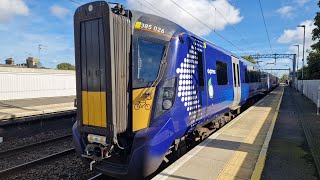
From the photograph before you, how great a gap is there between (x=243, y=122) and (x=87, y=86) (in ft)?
24.6

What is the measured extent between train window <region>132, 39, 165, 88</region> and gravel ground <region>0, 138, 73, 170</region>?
15.2 feet

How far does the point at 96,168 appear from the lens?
5258 millimetres

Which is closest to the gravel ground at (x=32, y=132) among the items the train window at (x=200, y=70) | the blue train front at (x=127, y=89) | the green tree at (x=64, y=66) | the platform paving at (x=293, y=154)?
the blue train front at (x=127, y=89)

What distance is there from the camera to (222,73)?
31.4ft

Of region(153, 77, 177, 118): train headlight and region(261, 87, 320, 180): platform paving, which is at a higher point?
region(153, 77, 177, 118): train headlight

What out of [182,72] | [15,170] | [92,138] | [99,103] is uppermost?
[182,72]

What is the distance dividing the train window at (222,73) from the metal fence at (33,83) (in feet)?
77.0

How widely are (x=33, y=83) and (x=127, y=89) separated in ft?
92.3

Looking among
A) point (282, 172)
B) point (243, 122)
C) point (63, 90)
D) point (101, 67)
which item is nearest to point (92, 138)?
point (101, 67)

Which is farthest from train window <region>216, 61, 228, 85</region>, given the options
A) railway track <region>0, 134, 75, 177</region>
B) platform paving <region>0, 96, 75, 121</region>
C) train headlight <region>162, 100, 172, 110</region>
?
platform paving <region>0, 96, 75, 121</region>

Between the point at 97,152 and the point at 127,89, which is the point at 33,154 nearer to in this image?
the point at 97,152

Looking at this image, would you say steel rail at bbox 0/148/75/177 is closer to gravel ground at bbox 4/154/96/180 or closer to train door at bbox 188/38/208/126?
gravel ground at bbox 4/154/96/180

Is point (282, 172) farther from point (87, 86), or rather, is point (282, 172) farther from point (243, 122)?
point (243, 122)

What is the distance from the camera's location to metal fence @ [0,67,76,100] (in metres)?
27.4
